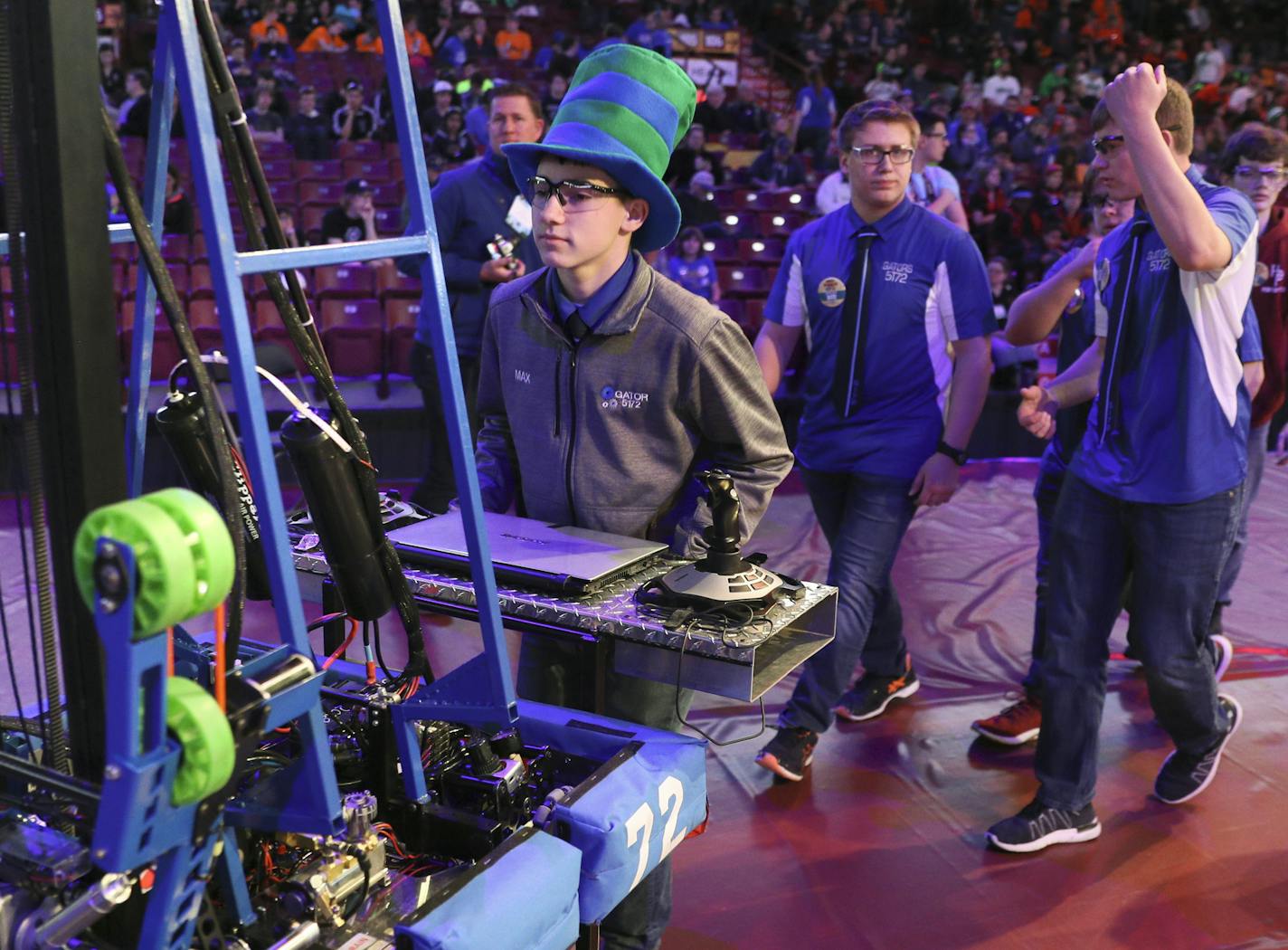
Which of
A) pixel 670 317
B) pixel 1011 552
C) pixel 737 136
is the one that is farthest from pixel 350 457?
pixel 737 136

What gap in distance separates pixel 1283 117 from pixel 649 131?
14.1 m

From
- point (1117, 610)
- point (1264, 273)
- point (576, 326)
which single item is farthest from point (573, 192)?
point (1264, 273)

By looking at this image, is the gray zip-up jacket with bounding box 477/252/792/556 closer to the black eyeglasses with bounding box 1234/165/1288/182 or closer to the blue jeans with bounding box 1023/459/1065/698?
the blue jeans with bounding box 1023/459/1065/698

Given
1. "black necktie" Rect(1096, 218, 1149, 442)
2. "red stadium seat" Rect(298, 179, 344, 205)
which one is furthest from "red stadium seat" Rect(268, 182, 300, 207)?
"black necktie" Rect(1096, 218, 1149, 442)

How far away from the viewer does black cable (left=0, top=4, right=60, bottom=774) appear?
1.28m

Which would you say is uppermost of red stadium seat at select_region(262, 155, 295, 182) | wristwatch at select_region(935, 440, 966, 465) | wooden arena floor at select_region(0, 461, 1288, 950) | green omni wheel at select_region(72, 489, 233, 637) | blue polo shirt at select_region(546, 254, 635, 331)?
red stadium seat at select_region(262, 155, 295, 182)

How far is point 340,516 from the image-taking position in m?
1.59

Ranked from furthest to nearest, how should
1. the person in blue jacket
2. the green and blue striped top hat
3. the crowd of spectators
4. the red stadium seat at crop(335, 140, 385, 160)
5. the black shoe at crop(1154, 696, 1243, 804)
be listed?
1. the red stadium seat at crop(335, 140, 385, 160)
2. the crowd of spectators
3. the person in blue jacket
4. the black shoe at crop(1154, 696, 1243, 804)
5. the green and blue striped top hat

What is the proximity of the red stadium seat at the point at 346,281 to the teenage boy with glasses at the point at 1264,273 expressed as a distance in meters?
5.09

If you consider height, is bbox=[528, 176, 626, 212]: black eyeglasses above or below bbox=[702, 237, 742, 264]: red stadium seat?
above

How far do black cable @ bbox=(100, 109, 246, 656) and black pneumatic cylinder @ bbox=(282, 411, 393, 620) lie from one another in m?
0.16

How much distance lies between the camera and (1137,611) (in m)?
2.89

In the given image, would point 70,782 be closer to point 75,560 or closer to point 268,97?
point 75,560

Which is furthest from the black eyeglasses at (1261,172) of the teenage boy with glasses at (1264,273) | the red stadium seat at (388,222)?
the red stadium seat at (388,222)
